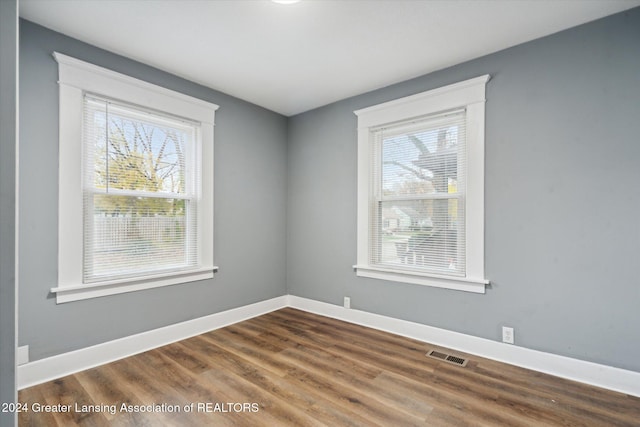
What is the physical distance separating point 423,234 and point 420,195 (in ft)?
1.35

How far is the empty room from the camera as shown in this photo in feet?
6.87

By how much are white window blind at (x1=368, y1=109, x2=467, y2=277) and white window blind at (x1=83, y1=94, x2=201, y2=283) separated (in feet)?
6.82

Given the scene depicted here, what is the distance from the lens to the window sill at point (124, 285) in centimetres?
243

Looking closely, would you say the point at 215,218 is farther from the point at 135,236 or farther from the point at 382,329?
the point at 382,329

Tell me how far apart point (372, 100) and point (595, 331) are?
116 inches

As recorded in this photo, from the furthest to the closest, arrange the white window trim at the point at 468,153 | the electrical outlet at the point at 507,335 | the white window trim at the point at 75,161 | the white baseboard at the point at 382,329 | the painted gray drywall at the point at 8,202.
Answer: the white window trim at the point at 468,153
the electrical outlet at the point at 507,335
the white window trim at the point at 75,161
the white baseboard at the point at 382,329
the painted gray drywall at the point at 8,202

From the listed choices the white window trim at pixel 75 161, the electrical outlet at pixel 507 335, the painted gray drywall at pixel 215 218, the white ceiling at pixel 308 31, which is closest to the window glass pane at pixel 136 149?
the white window trim at pixel 75 161

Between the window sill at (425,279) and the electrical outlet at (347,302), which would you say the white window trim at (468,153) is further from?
the electrical outlet at (347,302)

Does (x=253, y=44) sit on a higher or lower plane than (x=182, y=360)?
higher

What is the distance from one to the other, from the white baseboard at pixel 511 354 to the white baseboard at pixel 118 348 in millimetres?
1353

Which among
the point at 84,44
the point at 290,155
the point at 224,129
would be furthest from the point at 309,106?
the point at 84,44

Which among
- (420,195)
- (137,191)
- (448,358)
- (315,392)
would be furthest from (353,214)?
(137,191)

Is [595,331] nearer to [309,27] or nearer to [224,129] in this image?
[309,27]

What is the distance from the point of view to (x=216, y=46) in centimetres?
260
